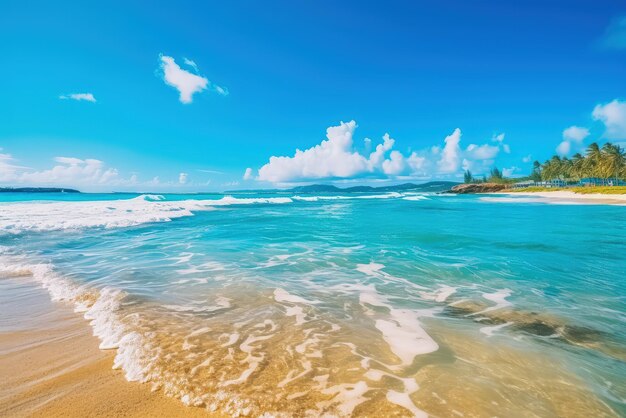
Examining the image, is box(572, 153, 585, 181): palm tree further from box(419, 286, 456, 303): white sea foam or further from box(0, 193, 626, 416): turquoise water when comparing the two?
box(419, 286, 456, 303): white sea foam

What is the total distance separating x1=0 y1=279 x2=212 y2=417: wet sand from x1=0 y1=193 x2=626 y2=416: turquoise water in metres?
0.21

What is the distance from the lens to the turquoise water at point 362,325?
3646mm

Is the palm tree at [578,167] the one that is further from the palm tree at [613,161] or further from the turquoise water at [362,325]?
the turquoise water at [362,325]

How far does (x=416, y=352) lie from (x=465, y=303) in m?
2.93

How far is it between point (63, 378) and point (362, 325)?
15.0 feet

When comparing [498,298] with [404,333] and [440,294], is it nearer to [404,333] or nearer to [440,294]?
[440,294]

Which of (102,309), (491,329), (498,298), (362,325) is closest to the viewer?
(491,329)

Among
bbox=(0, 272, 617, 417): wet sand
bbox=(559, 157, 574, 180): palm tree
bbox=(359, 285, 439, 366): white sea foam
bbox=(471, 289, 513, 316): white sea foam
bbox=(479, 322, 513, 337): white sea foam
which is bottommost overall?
bbox=(471, 289, 513, 316): white sea foam

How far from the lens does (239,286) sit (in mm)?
8188

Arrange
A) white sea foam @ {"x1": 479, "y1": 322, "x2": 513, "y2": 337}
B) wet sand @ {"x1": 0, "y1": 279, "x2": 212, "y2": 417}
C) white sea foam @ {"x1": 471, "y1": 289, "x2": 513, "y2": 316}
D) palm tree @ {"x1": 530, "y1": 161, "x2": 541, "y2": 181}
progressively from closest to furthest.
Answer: wet sand @ {"x1": 0, "y1": 279, "x2": 212, "y2": 417}, white sea foam @ {"x1": 479, "y1": 322, "x2": 513, "y2": 337}, white sea foam @ {"x1": 471, "y1": 289, "x2": 513, "y2": 316}, palm tree @ {"x1": 530, "y1": 161, "x2": 541, "y2": 181}

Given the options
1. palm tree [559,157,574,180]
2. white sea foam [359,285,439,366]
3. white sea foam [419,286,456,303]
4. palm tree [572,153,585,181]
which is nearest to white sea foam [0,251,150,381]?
white sea foam [359,285,439,366]

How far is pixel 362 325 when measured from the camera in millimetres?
5773

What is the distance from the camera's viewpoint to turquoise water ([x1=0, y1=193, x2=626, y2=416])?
3.65 m

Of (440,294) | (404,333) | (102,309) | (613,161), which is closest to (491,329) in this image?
(404,333)
